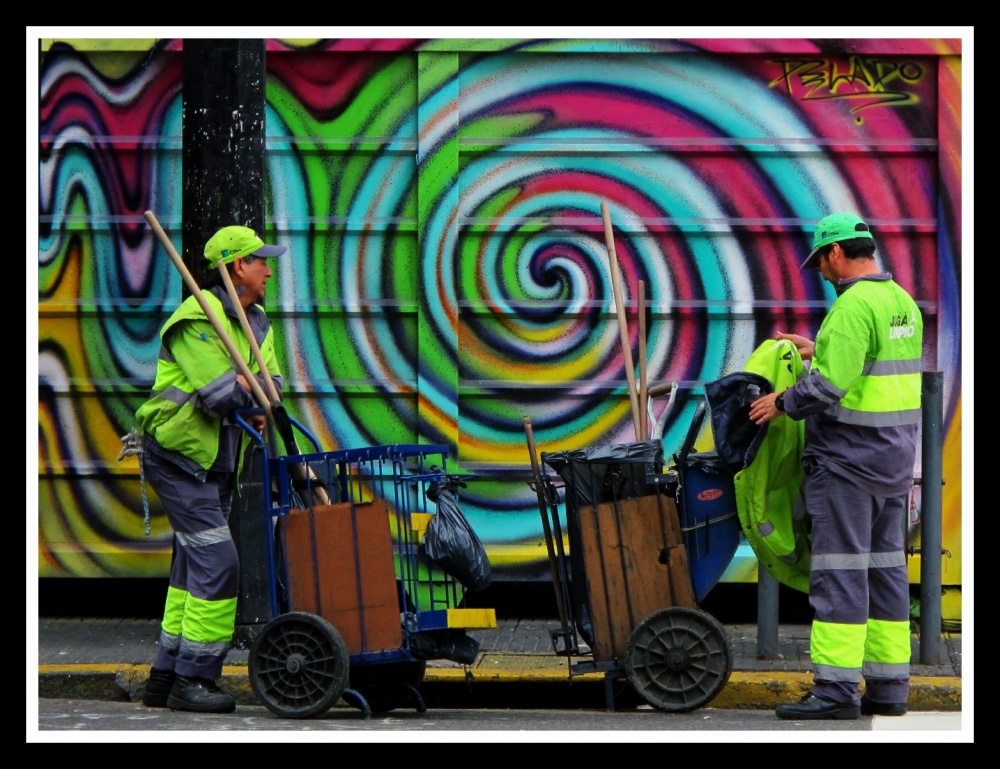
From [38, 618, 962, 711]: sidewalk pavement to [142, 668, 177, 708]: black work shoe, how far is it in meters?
0.45

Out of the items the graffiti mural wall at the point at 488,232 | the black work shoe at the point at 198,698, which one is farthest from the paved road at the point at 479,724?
the graffiti mural wall at the point at 488,232

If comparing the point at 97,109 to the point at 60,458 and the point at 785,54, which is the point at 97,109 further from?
the point at 785,54

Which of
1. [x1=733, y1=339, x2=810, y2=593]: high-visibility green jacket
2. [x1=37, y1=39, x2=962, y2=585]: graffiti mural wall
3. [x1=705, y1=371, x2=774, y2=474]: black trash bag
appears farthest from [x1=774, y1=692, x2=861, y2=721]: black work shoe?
[x1=37, y1=39, x2=962, y2=585]: graffiti mural wall

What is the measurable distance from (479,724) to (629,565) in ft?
2.81

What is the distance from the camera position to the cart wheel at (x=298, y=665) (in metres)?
6.44

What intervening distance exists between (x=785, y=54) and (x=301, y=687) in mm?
4141

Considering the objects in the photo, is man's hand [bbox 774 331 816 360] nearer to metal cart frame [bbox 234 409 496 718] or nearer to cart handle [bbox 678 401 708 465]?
cart handle [bbox 678 401 708 465]

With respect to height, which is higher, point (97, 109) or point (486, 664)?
point (97, 109)

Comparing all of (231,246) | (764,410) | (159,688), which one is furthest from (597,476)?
(159,688)

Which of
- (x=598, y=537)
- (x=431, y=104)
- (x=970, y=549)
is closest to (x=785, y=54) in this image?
(x=431, y=104)

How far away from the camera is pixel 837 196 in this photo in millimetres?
8586

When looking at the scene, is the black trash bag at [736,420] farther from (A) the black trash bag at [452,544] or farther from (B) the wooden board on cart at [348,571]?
(B) the wooden board on cart at [348,571]

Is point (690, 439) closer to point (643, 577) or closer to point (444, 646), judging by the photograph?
point (643, 577)

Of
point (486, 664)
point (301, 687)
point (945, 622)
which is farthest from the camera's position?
point (945, 622)
